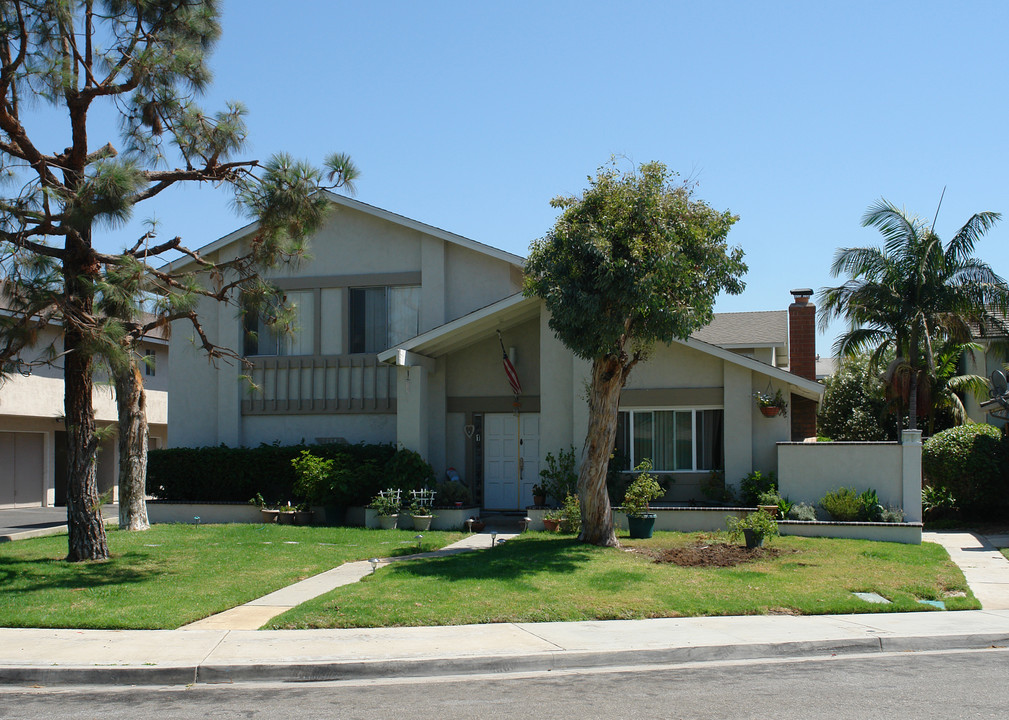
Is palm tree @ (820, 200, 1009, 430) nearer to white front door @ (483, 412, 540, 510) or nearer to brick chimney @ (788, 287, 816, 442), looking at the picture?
brick chimney @ (788, 287, 816, 442)

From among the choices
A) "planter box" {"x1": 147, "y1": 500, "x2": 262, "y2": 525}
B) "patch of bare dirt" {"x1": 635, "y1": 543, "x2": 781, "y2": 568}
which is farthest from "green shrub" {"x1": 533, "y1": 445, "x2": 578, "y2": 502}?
"planter box" {"x1": 147, "y1": 500, "x2": 262, "y2": 525}

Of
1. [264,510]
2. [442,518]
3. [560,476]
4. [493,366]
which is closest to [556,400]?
[560,476]

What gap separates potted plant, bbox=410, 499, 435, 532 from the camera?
679 inches

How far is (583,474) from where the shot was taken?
13977 millimetres

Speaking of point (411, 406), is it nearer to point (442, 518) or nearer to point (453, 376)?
point (453, 376)

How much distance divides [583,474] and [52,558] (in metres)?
A: 8.04

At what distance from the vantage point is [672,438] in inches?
708

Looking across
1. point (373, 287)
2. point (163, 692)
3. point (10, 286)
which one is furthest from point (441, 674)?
point (373, 287)

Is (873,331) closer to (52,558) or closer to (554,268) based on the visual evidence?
(554,268)

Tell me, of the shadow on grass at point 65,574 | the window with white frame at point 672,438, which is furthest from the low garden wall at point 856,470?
the shadow on grass at point 65,574

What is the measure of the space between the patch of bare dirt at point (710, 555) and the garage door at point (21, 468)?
21.3 m

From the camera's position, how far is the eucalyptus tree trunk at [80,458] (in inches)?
485

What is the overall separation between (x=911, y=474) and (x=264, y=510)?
12.6 metres

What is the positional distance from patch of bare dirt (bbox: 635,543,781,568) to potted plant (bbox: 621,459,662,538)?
1.29 m
